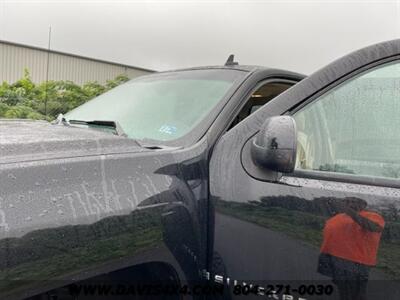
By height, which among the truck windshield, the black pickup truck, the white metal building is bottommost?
the black pickup truck

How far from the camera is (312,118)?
1.94 metres

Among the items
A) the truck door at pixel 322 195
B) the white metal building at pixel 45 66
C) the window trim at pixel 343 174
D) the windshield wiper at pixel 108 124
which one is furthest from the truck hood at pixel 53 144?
the white metal building at pixel 45 66

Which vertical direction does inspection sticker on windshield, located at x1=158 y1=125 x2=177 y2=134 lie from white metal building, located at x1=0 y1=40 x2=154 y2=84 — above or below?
below

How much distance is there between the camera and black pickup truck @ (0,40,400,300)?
1.56 metres

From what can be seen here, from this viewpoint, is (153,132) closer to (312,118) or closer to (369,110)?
(312,118)

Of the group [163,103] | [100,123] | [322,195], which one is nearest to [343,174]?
[322,195]

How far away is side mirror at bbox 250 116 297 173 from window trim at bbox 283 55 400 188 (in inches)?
6.1

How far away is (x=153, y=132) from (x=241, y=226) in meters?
0.89

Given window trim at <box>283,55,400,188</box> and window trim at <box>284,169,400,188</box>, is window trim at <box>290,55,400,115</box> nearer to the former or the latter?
window trim at <box>283,55,400,188</box>

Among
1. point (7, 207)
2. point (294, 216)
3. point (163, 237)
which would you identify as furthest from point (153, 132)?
point (7, 207)

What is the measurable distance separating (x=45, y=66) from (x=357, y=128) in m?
14.2

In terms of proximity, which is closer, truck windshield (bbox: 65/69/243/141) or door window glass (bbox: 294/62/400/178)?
door window glass (bbox: 294/62/400/178)

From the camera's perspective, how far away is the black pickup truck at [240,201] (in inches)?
61.6

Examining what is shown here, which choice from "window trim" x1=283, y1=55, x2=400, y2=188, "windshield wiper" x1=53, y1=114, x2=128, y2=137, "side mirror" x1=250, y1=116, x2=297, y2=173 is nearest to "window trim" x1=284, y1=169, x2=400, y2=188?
"window trim" x1=283, y1=55, x2=400, y2=188
